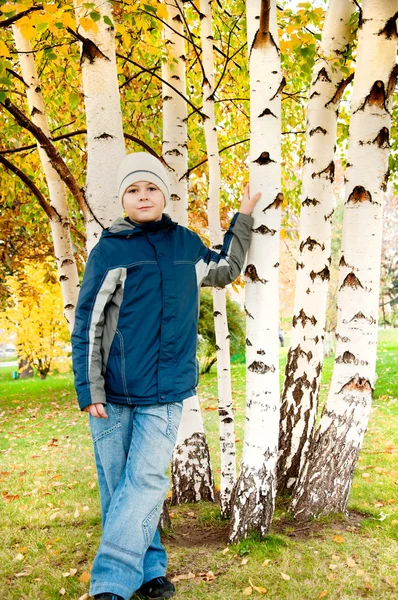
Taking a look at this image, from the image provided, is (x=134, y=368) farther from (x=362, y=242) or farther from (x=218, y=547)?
(x=362, y=242)

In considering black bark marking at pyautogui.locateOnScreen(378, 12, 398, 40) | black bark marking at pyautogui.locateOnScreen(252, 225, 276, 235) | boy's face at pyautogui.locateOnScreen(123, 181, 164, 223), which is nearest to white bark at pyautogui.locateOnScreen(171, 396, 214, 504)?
black bark marking at pyautogui.locateOnScreen(252, 225, 276, 235)

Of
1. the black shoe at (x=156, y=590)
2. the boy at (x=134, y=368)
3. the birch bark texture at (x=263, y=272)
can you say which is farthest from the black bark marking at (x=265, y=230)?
the black shoe at (x=156, y=590)

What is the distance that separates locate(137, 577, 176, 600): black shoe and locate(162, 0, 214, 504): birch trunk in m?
1.40

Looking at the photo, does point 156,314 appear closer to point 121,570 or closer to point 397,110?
point 121,570

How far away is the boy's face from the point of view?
2.80 m

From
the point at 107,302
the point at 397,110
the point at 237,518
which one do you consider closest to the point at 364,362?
the point at 237,518

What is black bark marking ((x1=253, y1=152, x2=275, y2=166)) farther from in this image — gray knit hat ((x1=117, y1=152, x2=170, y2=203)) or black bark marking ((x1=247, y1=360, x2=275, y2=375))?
black bark marking ((x1=247, y1=360, x2=275, y2=375))

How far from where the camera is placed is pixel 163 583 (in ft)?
9.28

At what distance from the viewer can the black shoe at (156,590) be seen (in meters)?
2.79

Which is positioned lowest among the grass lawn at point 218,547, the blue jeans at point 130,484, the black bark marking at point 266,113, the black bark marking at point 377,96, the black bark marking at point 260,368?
the grass lawn at point 218,547

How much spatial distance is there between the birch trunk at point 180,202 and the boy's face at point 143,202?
1309 millimetres

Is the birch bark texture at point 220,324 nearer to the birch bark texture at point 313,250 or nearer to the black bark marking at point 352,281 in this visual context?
the birch bark texture at point 313,250

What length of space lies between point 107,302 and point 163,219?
528 mm

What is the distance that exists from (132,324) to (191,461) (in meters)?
1.91
